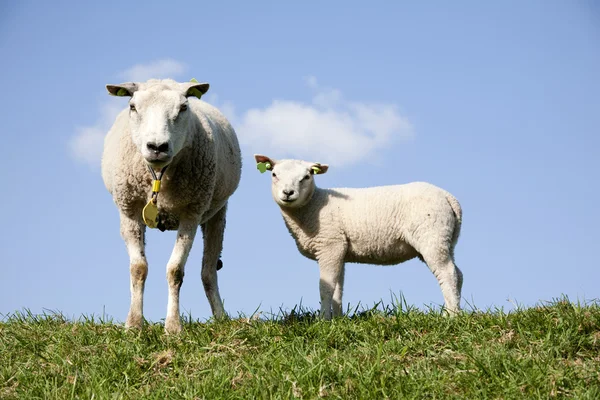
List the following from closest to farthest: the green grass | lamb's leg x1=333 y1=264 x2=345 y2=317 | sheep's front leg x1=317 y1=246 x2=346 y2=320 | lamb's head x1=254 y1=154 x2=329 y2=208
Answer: the green grass < sheep's front leg x1=317 y1=246 x2=346 y2=320 < lamb's leg x1=333 y1=264 x2=345 y2=317 < lamb's head x1=254 y1=154 x2=329 y2=208

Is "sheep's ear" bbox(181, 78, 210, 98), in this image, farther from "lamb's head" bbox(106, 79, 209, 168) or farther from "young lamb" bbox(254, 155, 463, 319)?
"young lamb" bbox(254, 155, 463, 319)

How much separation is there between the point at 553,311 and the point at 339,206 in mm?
3505

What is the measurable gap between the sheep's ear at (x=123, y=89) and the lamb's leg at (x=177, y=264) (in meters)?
1.46

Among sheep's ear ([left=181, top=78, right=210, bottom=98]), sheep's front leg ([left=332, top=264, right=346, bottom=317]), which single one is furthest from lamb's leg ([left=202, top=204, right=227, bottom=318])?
sheep's ear ([left=181, top=78, right=210, bottom=98])

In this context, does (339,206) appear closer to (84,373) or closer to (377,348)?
(377,348)

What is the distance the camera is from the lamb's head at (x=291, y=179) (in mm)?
9508

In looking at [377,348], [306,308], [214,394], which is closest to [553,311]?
[377,348]

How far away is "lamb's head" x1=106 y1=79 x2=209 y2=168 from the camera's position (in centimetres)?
707

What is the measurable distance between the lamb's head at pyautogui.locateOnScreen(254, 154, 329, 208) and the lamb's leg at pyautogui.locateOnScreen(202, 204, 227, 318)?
77 cm

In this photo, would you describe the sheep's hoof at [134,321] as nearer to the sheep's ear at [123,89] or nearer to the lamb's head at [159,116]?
the lamb's head at [159,116]

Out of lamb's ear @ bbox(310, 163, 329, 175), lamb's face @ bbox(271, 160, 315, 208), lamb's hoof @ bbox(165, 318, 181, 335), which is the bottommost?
lamb's hoof @ bbox(165, 318, 181, 335)

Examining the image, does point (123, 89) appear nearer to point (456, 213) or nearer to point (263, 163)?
point (263, 163)

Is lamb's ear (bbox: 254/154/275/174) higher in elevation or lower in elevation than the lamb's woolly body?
higher

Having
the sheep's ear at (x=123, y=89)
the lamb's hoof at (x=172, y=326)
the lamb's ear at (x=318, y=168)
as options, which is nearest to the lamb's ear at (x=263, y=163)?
the lamb's ear at (x=318, y=168)
